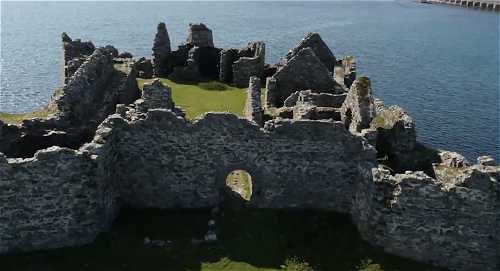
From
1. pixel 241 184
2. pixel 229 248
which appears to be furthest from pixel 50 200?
pixel 241 184

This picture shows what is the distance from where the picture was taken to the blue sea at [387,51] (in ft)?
201

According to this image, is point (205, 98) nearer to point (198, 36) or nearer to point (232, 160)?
point (198, 36)

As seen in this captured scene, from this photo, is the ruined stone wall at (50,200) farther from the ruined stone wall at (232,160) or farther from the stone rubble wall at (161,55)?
the stone rubble wall at (161,55)

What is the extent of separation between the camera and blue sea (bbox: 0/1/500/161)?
201 feet

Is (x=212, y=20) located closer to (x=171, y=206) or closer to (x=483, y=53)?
Result: (x=483, y=53)

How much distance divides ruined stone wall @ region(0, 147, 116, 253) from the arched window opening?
7374 mm

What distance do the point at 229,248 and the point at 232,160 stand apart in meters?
4.19

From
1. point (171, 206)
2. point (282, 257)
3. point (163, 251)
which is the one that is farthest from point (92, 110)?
point (282, 257)

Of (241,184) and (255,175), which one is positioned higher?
(255,175)

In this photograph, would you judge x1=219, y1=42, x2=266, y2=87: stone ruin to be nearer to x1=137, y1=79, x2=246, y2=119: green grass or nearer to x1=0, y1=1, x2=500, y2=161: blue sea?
x1=137, y1=79, x2=246, y2=119: green grass

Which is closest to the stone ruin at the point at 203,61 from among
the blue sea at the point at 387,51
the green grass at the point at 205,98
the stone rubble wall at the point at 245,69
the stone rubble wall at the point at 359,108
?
the stone rubble wall at the point at 245,69

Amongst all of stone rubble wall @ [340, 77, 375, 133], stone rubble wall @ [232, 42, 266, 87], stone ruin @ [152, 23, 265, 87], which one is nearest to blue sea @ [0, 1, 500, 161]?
stone rubble wall @ [232, 42, 266, 87]

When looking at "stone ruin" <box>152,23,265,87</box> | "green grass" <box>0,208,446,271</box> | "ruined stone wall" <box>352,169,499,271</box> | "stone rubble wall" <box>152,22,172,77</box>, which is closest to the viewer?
"ruined stone wall" <box>352,169,499,271</box>

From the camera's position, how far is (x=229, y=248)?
2408cm
